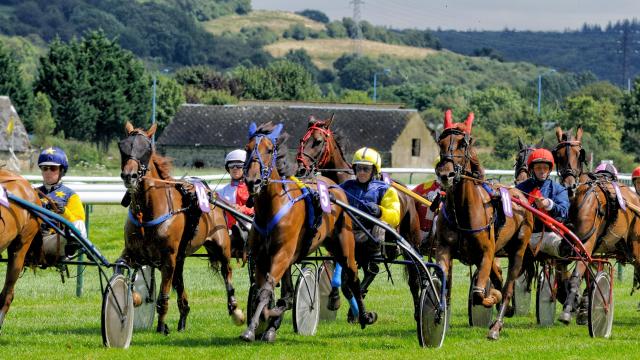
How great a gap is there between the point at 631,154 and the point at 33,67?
120363mm

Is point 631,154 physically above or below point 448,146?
below

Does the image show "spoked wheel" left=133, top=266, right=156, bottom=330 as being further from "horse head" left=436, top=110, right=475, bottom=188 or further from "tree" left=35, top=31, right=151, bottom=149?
"tree" left=35, top=31, right=151, bottom=149

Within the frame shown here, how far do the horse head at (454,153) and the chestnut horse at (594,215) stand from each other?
2.10 metres

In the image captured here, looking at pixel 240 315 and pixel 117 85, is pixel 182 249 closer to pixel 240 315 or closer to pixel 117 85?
pixel 240 315

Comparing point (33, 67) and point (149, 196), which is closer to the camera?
point (149, 196)

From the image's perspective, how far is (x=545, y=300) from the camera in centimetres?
1348

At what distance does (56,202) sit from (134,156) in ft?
4.32

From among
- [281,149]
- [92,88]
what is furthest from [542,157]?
[92,88]

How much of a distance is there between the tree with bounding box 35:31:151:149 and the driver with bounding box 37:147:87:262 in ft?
225

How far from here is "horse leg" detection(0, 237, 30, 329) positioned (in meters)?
10.9

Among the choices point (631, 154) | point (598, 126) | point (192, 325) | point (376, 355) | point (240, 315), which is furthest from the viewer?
point (598, 126)

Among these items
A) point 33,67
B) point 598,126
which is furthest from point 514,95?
point 33,67

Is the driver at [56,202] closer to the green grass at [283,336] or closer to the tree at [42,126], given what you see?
the green grass at [283,336]

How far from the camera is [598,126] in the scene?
75.4 meters
